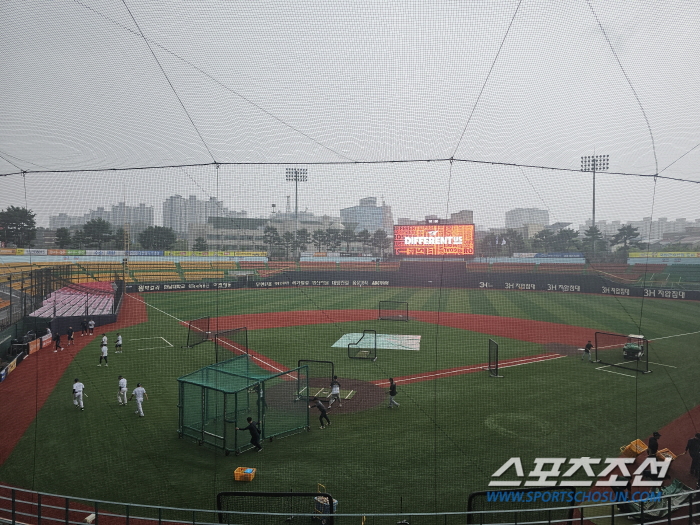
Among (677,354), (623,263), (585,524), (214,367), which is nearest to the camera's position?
(585,524)

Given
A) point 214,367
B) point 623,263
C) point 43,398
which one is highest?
point 623,263

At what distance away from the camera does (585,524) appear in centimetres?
617

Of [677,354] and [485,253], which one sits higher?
[485,253]

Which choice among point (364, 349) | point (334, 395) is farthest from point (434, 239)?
point (334, 395)

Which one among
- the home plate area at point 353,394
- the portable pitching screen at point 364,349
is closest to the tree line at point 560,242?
the portable pitching screen at point 364,349

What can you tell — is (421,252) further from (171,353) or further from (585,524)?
(585,524)

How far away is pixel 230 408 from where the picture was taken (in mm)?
9906

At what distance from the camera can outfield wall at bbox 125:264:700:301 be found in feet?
107

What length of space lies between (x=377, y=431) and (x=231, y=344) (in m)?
10.7

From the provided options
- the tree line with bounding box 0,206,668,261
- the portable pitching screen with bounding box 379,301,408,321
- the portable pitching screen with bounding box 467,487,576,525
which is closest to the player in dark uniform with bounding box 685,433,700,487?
the portable pitching screen with bounding box 467,487,576,525

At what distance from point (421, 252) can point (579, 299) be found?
12.5 metres

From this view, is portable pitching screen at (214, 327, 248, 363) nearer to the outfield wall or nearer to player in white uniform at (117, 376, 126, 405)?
player in white uniform at (117, 376, 126, 405)

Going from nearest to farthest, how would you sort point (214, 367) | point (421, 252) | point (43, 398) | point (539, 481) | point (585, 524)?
point (585, 524)
point (539, 481)
point (214, 367)
point (43, 398)
point (421, 252)

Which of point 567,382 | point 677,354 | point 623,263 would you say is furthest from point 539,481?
point 623,263
